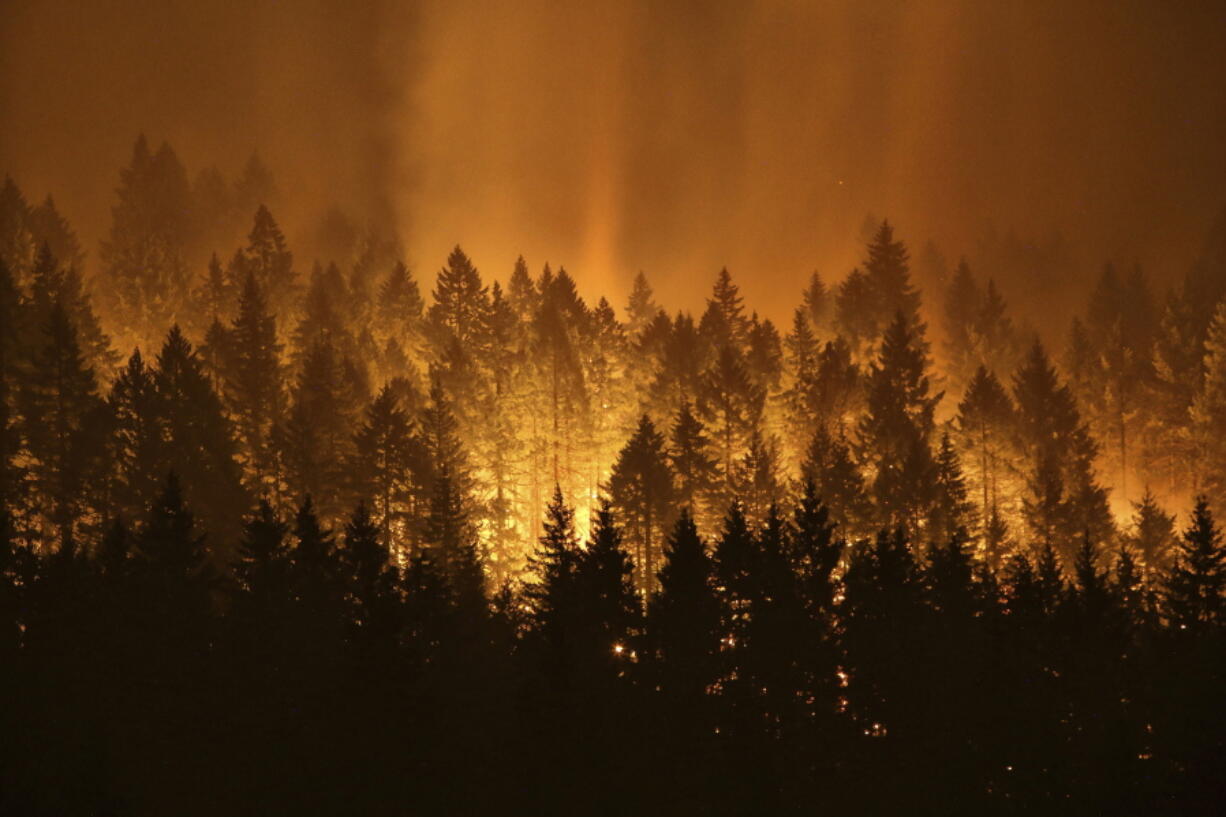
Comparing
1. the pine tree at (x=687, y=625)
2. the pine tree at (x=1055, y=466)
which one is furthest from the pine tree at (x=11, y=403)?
the pine tree at (x=1055, y=466)

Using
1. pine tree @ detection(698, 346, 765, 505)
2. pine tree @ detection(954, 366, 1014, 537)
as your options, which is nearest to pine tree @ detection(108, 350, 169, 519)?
pine tree @ detection(698, 346, 765, 505)

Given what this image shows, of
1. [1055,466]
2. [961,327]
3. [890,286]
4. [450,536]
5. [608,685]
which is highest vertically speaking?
[890,286]

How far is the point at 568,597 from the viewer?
3881cm

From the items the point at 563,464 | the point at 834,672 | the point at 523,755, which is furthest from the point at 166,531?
the point at 563,464

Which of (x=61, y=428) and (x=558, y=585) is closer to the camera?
(x=558, y=585)

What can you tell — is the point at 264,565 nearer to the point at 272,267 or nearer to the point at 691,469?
the point at 691,469

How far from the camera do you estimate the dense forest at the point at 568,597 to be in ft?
111

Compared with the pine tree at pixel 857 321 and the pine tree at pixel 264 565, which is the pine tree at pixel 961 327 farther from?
the pine tree at pixel 264 565

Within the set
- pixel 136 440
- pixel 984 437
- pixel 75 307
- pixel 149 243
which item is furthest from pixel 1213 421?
pixel 149 243

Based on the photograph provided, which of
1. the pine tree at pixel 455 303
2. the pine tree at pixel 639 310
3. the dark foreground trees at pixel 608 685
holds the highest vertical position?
the pine tree at pixel 639 310

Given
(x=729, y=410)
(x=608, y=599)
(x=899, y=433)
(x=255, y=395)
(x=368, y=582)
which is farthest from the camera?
(x=729, y=410)

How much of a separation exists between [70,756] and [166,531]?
969cm

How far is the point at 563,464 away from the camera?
7112 centimetres

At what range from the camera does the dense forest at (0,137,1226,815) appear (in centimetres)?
3378
